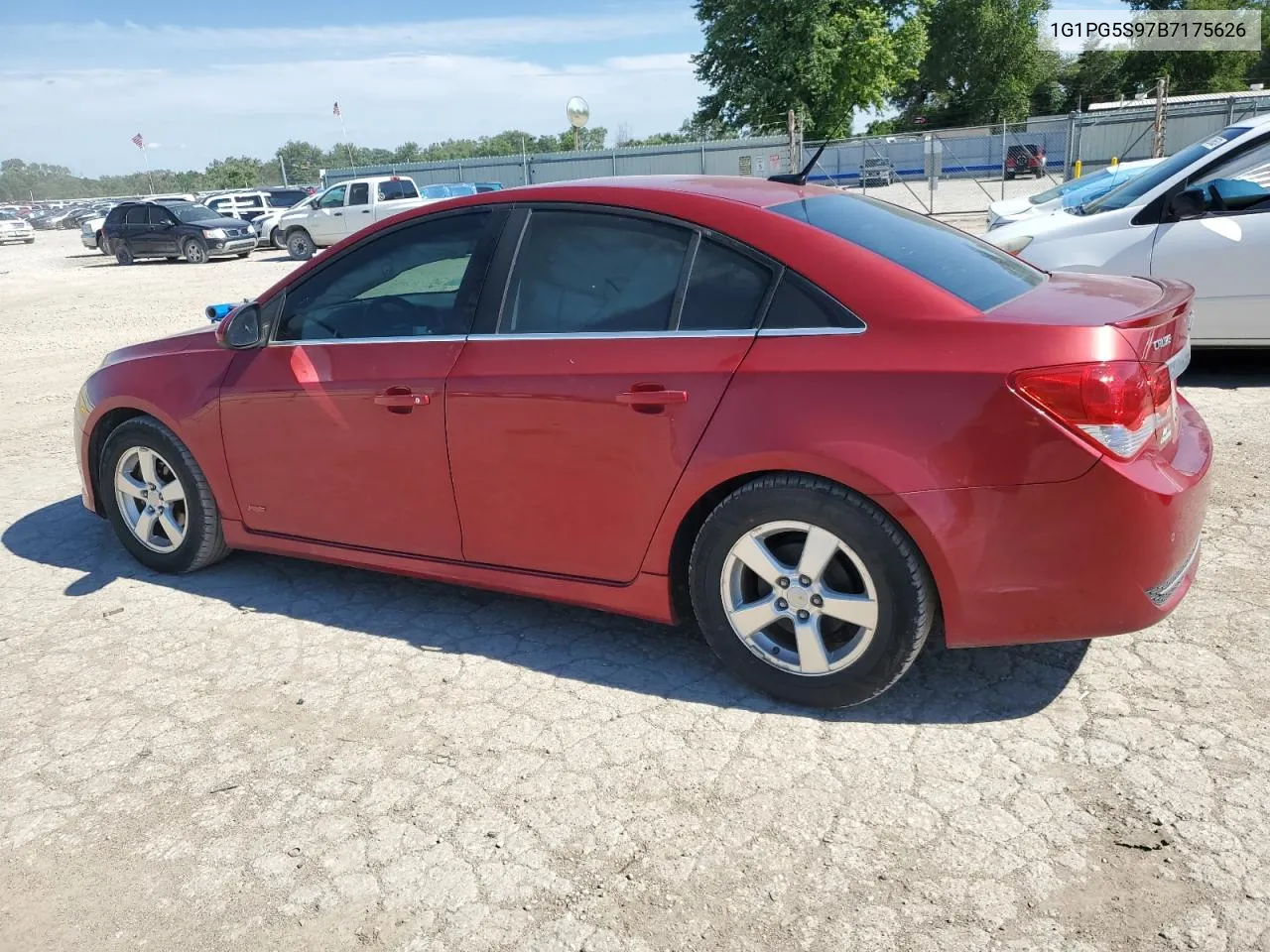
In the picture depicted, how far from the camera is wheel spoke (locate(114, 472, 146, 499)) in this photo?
4.56 m

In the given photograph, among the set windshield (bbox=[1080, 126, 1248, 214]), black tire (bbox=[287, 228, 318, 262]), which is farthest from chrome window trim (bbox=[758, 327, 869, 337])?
black tire (bbox=[287, 228, 318, 262])

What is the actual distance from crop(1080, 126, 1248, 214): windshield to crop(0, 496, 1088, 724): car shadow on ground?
15.3 ft

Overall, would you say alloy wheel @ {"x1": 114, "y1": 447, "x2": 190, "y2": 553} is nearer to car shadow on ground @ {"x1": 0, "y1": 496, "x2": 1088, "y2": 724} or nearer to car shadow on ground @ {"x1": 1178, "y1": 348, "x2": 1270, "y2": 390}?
car shadow on ground @ {"x1": 0, "y1": 496, "x2": 1088, "y2": 724}

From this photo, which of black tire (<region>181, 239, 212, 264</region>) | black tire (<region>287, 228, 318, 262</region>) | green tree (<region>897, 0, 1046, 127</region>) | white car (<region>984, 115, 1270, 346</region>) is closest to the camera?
white car (<region>984, 115, 1270, 346</region>)

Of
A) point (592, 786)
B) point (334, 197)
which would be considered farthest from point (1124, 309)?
point (334, 197)

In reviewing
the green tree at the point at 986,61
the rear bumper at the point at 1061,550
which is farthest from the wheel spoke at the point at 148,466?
the green tree at the point at 986,61

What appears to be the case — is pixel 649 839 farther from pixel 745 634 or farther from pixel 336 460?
pixel 336 460

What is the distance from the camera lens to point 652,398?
3.12 m

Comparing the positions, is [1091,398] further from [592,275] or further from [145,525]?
[145,525]

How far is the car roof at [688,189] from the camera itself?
3.34 m

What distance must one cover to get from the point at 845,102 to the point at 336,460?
161ft

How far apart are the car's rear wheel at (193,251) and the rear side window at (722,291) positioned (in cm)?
2637

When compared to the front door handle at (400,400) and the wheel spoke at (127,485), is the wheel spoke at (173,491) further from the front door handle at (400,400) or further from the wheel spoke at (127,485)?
the front door handle at (400,400)

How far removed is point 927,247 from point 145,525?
3567mm
